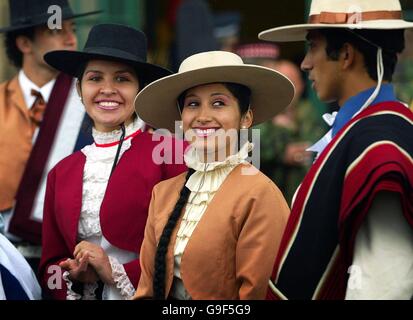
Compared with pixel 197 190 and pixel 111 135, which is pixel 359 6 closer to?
pixel 197 190

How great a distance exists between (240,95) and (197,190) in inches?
14.9

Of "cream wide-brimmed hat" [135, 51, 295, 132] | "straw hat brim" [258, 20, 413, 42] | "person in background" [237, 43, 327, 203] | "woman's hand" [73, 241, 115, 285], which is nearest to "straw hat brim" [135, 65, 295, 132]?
"cream wide-brimmed hat" [135, 51, 295, 132]

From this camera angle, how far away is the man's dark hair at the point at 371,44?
3246 mm

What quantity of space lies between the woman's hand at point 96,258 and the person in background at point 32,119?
757mm

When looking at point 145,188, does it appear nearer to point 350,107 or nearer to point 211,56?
point 211,56

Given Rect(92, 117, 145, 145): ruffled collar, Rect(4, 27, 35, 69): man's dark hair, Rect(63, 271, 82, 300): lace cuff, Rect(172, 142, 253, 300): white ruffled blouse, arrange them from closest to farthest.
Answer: Rect(172, 142, 253, 300): white ruffled blouse < Rect(63, 271, 82, 300): lace cuff < Rect(92, 117, 145, 145): ruffled collar < Rect(4, 27, 35, 69): man's dark hair

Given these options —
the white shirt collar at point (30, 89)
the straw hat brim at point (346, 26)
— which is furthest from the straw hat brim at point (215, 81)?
the white shirt collar at point (30, 89)

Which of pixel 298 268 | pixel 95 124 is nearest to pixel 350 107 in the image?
pixel 298 268

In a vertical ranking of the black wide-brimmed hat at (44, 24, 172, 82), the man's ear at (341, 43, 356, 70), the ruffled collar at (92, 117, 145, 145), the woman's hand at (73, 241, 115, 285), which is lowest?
the woman's hand at (73, 241, 115, 285)

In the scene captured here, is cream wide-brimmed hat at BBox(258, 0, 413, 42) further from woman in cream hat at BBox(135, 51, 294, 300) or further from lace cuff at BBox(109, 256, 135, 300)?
lace cuff at BBox(109, 256, 135, 300)

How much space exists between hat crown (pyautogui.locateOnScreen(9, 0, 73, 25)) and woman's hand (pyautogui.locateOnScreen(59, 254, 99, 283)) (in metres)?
1.76

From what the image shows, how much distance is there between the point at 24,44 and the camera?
5590 mm

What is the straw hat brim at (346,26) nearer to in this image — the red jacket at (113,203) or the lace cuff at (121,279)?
the red jacket at (113,203)

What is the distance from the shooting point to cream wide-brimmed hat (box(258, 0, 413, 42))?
324 centimetres
